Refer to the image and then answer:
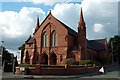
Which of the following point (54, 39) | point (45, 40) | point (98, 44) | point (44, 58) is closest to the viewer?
point (54, 39)

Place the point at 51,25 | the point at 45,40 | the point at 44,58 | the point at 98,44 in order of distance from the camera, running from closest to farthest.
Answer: the point at 51,25 → the point at 45,40 → the point at 44,58 → the point at 98,44

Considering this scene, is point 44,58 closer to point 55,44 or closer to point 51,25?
point 55,44

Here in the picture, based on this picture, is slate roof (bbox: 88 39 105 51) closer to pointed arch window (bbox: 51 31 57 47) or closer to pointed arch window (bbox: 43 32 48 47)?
pointed arch window (bbox: 51 31 57 47)

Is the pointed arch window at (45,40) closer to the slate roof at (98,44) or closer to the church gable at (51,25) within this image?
the church gable at (51,25)

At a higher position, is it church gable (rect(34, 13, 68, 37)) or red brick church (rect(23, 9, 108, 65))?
church gable (rect(34, 13, 68, 37))

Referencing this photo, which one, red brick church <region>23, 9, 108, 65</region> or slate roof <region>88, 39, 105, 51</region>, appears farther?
slate roof <region>88, 39, 105, 51</region>

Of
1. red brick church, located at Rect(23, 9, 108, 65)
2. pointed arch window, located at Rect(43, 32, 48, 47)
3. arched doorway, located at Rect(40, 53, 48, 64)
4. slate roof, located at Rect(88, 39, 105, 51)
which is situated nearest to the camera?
red brick church, located at Rect(23, 9, 108, 65)

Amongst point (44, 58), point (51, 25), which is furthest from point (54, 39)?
point (44, 58)

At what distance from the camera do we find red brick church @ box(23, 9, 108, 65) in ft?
122

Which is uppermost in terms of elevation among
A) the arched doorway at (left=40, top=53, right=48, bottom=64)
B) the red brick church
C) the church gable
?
the church gable

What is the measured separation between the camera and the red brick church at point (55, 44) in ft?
122

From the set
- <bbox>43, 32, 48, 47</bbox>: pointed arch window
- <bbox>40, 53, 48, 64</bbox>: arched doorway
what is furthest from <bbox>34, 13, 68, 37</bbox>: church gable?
<bbox>40, 53, 48, 64</bbox>: arched doorway

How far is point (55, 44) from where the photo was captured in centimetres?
3925

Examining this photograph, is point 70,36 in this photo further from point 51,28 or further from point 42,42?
point 42,42
